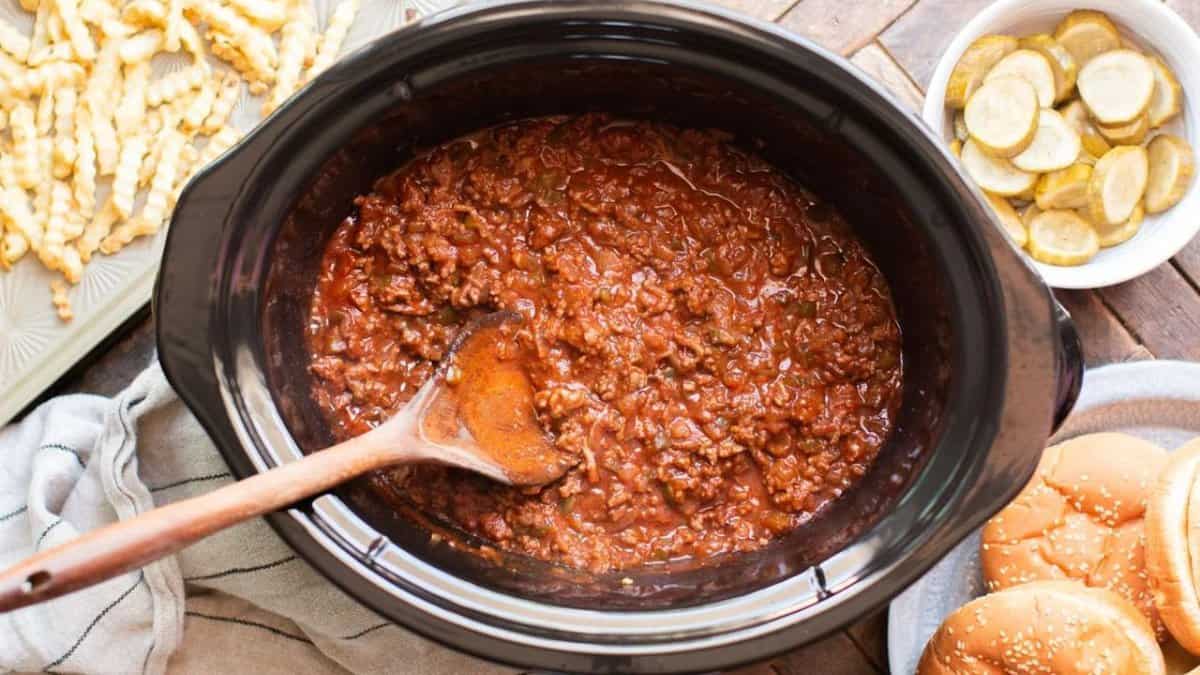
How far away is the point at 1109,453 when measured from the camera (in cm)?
242

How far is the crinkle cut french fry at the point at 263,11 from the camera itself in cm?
253

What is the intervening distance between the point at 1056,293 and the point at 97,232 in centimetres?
217

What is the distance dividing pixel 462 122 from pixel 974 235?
0.96 m

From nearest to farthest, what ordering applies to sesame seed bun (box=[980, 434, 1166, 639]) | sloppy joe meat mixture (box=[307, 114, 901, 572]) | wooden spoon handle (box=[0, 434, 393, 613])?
1. wooden spoon handle (box=[0, 434, 393, 613])
2. sloppy joe meat mixture (box=[307, 114, 901, 572])
3. sesame seed bun (box=[980, 434, 1166, 639])

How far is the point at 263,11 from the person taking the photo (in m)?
2.53

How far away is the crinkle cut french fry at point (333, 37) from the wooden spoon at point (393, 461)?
0.80 m

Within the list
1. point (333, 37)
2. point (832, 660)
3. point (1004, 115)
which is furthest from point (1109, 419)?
point (333, 37)

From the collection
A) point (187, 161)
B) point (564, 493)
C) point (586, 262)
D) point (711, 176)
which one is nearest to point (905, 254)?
point (711, 176)

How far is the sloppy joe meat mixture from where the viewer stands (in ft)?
7.13

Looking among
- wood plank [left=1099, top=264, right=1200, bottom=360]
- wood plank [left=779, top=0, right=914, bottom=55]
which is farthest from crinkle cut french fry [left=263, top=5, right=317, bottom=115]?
wood plank [left=1099, top=264, right=1200, bottom=360]

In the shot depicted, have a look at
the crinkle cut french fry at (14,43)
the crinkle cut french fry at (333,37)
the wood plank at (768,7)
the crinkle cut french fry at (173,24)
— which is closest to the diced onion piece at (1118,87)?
the wood plank at (768,7)

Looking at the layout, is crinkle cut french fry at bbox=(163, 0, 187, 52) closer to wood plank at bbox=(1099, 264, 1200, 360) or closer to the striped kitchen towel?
the striped kitchen towel

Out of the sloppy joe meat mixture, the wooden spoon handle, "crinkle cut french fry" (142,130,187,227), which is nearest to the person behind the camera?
the wooden spoon handle

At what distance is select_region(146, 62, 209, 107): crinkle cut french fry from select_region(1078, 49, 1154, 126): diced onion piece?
1.97 meters
